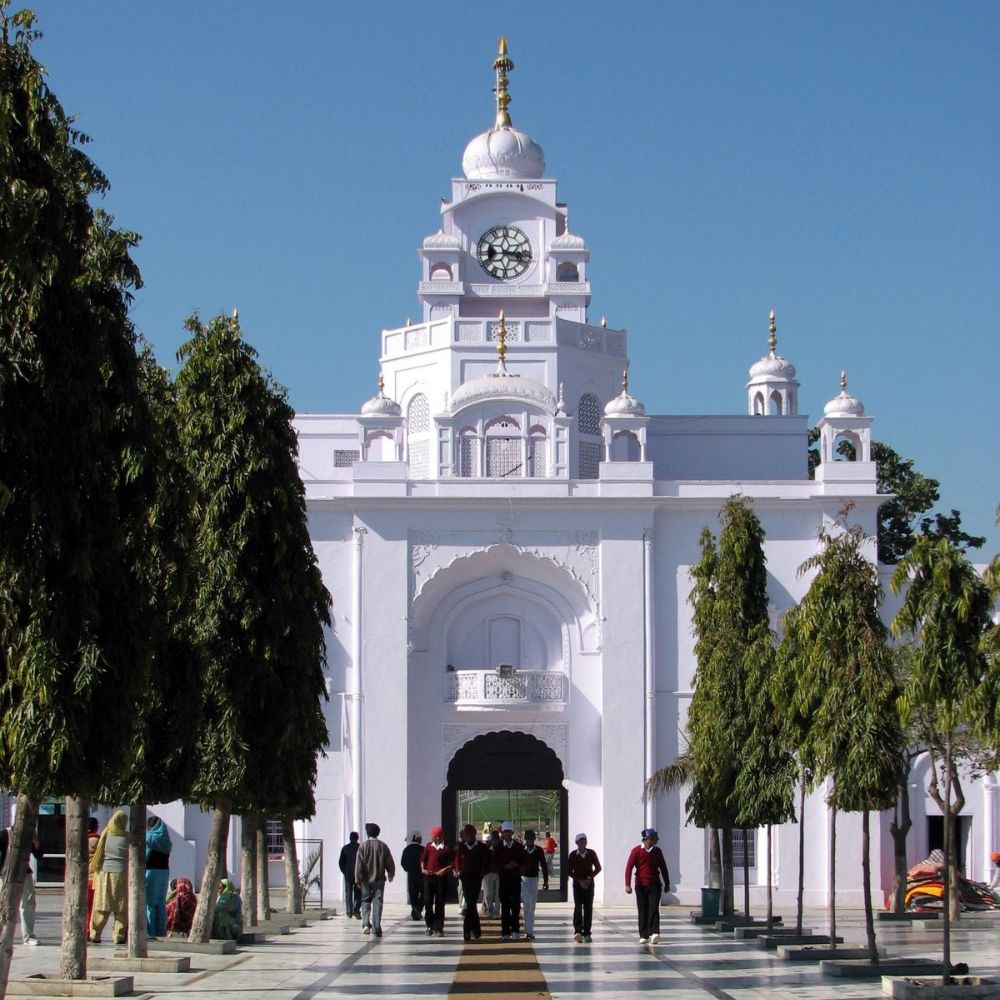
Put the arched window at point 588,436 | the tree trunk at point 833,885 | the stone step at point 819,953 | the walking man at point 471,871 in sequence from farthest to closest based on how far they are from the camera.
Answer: the arched window at point 588,436 → the walking man at point 471,871 → the tree trunk at point 833,885 → the stone step at point 819,953

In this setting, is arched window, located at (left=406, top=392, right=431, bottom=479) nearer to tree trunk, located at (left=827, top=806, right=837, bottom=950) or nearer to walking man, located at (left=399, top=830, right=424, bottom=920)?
walking man, located at (left=399, top=830, right=424, bottom=920)

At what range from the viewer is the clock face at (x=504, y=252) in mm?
50406

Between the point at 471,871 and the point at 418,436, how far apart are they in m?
22.5

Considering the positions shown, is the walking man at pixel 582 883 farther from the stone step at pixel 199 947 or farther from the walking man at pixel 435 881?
the stone step at pixel 199 947

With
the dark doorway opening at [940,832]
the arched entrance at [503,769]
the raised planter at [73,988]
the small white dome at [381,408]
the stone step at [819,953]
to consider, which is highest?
the small white dome at [381,408]

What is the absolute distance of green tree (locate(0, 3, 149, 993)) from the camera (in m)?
13.5

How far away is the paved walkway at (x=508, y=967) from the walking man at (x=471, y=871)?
0.31 metres

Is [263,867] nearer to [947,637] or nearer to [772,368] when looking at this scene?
[947,637]

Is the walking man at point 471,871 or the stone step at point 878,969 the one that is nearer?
the stone step at point 878,969

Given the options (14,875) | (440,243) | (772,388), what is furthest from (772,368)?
(14,875)

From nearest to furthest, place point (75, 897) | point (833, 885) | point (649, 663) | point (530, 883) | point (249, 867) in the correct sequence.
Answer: point (75, 897)
point (833, 885)
point (530, 883)
point (249, 867)
point (649, 663)

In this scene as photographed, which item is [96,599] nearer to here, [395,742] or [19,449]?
[19,449]

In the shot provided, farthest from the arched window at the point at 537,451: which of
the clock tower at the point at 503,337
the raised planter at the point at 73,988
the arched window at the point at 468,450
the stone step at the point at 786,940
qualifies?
the raised planter at the point at 73,988

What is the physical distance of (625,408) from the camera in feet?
Result: 143
